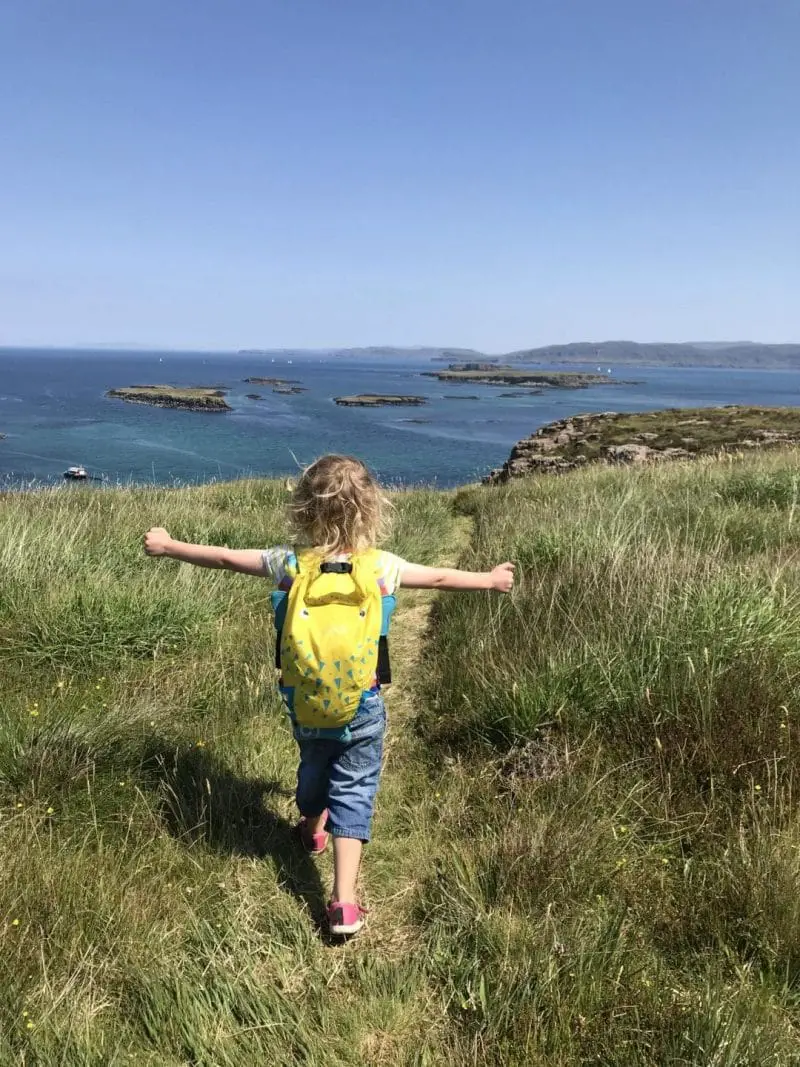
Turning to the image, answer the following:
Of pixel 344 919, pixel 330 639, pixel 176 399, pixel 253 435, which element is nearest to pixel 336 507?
pixel 330 639

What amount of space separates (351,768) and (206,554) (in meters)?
1.05

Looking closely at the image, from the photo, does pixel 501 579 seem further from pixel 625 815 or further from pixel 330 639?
pixel 625 815

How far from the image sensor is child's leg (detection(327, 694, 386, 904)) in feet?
8.08

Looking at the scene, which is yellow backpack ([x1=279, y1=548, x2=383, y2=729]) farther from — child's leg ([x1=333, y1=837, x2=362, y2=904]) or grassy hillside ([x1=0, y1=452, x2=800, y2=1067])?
grassy hillside ([x1=0, y1=452, x2=800, y2=1067])

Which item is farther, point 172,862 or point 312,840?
point 312,840

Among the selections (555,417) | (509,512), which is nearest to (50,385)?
(555,417)

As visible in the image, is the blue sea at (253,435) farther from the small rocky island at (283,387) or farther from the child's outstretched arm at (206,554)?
the child's outstretched arm at (206,554)

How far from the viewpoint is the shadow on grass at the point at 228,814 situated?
106 inches

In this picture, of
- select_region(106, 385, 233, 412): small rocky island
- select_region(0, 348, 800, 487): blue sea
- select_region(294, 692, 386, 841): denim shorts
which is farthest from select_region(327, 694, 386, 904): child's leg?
select_region(106, 385, 233, 412): small rocky island

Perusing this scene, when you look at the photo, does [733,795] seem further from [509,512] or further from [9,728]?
[509,512]

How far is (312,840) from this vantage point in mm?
2857

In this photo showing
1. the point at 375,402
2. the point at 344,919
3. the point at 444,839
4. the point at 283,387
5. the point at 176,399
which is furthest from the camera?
Answer: the point at 283,387

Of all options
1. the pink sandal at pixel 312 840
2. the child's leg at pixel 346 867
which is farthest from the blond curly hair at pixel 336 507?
the pink sandal at pixel 312 840

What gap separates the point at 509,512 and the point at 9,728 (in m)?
7.28
